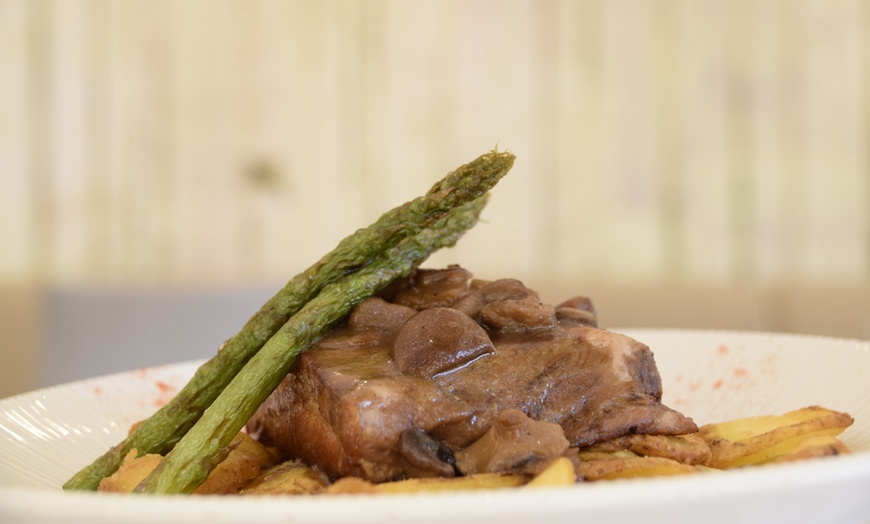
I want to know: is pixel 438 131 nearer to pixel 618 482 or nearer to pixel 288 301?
pixel 288 301

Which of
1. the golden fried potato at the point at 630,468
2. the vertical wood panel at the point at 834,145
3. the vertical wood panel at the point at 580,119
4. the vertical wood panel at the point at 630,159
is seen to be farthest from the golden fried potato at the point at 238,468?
the vertical wood panel at the point at 834,145

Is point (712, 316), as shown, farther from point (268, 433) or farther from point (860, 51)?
point (268, 433)

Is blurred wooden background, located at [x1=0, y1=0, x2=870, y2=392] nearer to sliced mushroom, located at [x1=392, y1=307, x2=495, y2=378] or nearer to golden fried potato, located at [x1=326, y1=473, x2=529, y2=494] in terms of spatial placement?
sliced mushroom, located at [x1=392, y1=307, x2=495, y2=378]

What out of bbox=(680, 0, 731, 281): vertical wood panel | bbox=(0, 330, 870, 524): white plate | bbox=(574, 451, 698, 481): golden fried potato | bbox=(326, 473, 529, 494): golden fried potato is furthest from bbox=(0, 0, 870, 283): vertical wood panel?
bbox=(326, 473, 529, 494): golden fried potato

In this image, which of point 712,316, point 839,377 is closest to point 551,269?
point 712,316

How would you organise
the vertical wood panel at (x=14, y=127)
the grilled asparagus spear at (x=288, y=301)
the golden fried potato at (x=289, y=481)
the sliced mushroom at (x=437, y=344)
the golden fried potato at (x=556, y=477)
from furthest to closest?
the vertical wood panel at (x=14, y=127) < the grilled asparagus spear at (x=288, y=301) < the sliced mushroom at (x=437, y=344) < the golden fried potato at (x=289, y=481) < the golden fried potato at (x=556, y=477)

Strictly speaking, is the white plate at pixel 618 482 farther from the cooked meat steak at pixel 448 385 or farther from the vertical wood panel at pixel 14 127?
the vertical wood panel at pixel 14 127
